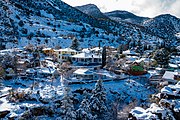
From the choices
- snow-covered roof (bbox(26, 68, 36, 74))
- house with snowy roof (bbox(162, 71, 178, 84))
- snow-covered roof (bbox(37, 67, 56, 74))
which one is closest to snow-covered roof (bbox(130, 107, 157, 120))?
house with snowy roof (bbox(162, 71, 178, 84))

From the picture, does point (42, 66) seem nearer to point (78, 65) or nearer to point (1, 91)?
point (78, 65)

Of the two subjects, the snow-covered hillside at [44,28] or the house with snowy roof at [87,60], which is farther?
the snow-covered hillside at [44,28]

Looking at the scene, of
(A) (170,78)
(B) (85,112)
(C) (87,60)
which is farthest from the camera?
(C) (87,60)

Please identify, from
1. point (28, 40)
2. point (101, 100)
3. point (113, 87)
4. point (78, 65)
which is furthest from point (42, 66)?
point (28, 40)

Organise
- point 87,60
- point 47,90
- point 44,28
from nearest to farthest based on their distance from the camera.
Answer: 1. point 47,90
2. point 87,60
3. point 44,28

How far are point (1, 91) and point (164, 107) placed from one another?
30.9 metres

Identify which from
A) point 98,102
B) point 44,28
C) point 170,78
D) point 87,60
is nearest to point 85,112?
point 98,102

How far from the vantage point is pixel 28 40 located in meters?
109

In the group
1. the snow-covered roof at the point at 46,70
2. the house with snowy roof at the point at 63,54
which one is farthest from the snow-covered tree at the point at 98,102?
the house with snowy roof at the point at 63,54

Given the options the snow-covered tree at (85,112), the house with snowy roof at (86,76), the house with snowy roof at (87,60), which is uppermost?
the house with snowy roof at (87,60)

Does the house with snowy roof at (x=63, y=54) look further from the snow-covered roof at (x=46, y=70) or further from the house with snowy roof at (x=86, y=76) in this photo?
the house with snowy roof at (x=86, y=76)

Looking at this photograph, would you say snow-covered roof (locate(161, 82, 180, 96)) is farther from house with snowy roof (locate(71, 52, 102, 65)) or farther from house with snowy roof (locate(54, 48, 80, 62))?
house with snowy roof (locate(54, 48, 80, 62))

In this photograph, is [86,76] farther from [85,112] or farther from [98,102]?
[85,112]

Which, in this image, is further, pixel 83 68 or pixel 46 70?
pixel 83 68
